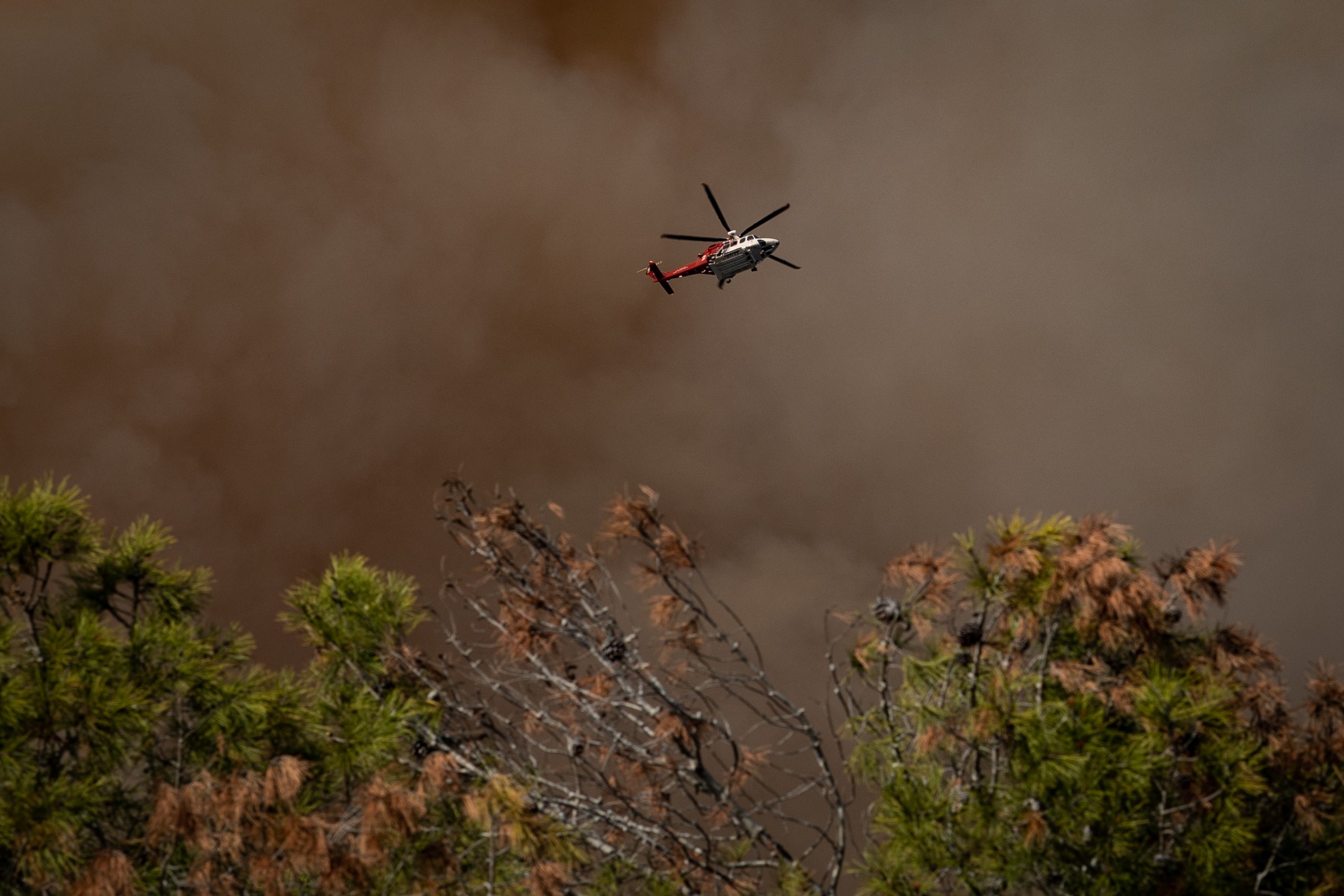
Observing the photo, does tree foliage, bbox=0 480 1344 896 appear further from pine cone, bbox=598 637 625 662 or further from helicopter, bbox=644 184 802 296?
helicopter, bbox=644 184 802 296

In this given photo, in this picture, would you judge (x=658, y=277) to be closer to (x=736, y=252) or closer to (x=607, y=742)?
(x=736, y=252)

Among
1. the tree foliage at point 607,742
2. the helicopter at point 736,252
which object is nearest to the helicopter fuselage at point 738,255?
the helicopter at point 736,252

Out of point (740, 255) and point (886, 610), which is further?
point (740, 255)

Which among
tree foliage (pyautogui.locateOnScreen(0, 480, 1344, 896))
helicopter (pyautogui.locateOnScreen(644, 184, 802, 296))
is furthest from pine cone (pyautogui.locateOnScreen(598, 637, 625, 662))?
helicopter (pyautogui.locateOnScreen(644, 184, 802, 296))

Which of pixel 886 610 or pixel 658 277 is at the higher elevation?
pixel 658 277

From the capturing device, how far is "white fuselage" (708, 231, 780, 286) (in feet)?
27.4

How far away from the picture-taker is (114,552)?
18.7 ft

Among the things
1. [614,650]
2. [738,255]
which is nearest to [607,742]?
[614,650]

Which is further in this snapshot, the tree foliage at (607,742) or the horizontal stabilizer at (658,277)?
the horizontal stabilizer at (658,277)

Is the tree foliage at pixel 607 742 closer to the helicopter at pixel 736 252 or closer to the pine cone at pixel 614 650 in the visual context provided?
the pine cone at pixel 614 650

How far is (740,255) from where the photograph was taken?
8.42 m

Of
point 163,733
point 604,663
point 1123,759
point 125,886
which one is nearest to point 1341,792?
point 1123,759

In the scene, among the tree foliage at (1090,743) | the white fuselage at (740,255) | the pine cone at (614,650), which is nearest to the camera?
the tree foliage at (1090,743)

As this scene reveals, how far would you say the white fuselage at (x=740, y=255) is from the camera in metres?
8.36
